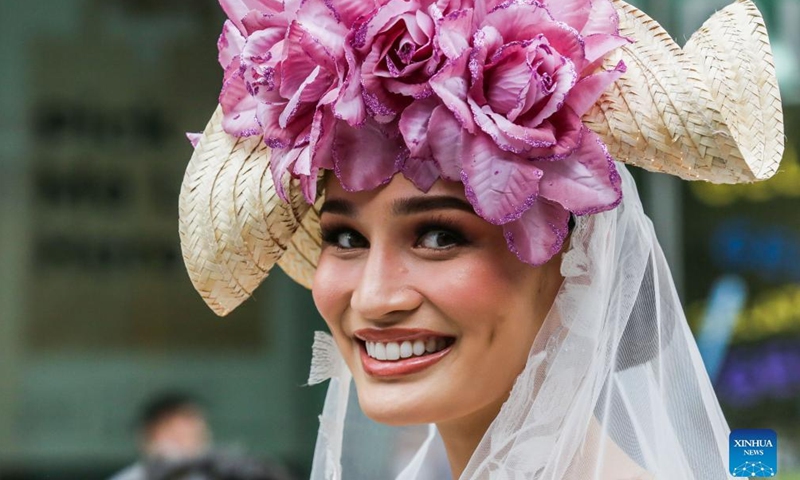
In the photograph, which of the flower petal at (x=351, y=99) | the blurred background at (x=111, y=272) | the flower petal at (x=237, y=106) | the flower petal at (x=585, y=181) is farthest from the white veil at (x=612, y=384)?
the blurred background at (x=111, y=272)

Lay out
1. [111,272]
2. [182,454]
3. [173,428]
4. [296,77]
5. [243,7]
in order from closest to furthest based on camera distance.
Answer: [296,77] → [243,7] → [182,454] → [173,428] → [111,272]

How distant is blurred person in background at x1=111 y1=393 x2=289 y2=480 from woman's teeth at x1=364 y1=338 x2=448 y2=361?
5.00ft

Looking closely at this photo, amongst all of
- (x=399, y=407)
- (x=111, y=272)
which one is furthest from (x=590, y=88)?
(x=111, y=272)

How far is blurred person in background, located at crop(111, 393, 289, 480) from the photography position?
10.5ft

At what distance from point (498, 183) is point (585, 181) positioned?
118 mm

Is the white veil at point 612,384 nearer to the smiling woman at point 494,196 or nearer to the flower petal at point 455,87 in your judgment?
the smiling woman at point 494,196

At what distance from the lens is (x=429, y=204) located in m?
1.71

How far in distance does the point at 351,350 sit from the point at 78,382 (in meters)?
4.73

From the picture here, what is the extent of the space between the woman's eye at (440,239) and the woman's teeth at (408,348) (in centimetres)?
13

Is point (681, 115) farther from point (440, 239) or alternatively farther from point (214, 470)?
point (214, 470)

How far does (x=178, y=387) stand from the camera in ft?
20.7

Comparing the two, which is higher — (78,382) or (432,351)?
(432,351)

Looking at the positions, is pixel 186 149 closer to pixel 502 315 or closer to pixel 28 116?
pixel 28 116

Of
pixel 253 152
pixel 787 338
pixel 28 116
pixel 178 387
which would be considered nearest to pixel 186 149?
pixel 28 116
